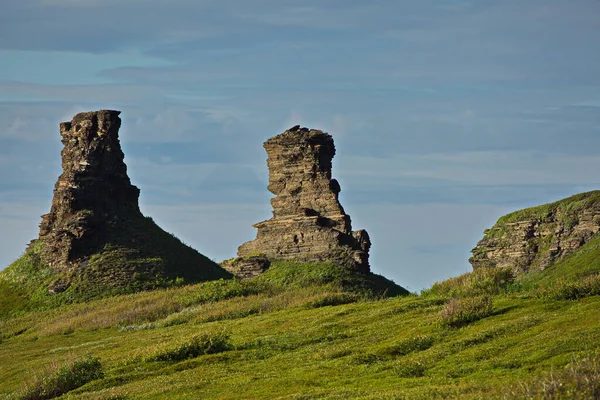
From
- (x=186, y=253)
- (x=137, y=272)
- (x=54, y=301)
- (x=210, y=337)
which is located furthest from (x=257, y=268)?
(x=210, y=337)

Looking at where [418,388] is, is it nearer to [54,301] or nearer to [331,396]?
[331,396]

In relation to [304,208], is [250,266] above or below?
below

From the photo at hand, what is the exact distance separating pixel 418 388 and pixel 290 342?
19371 millimetres

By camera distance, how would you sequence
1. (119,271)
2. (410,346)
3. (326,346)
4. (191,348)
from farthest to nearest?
(119,271), (191,348), (326,346), (410,346)

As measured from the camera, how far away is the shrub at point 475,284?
2601 inches

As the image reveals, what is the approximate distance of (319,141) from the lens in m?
118

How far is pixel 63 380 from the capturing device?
5194 cm

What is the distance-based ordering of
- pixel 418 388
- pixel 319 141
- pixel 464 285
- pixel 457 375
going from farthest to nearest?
pixel 319 141, pixel 464 285, pixel 457 375, pixel 418 388

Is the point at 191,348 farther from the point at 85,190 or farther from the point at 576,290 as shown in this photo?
the point at 85,190

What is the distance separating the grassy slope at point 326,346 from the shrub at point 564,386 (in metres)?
0.99

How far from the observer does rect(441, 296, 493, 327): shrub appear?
53.5m

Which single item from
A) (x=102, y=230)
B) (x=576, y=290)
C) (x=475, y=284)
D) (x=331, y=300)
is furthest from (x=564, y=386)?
(x=102, y=230)

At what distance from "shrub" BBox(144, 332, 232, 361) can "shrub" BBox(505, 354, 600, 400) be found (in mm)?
26129

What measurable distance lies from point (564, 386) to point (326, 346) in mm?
24412
